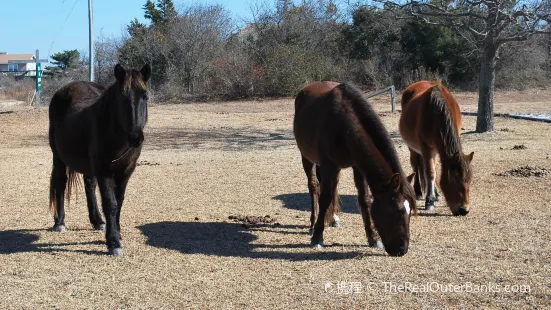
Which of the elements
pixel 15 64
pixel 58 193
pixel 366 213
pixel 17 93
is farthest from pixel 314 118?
pixel 15 64

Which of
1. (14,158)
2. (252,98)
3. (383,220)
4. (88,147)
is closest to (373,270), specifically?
(383,220)

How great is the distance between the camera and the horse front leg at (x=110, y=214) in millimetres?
5711

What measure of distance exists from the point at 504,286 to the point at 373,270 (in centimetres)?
104

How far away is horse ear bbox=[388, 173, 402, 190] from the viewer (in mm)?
5004

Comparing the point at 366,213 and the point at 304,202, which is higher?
the point at 366,213

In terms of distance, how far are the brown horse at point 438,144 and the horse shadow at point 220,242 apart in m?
1.69

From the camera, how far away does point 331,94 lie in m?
5.96

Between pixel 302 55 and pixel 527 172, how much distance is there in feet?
74.5

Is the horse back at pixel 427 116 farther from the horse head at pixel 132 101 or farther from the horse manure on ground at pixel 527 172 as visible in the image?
the horse head at pixel 132 101

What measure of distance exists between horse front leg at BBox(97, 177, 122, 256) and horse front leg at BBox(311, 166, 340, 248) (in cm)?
192

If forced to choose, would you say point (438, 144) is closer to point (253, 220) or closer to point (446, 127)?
point (446, 127)

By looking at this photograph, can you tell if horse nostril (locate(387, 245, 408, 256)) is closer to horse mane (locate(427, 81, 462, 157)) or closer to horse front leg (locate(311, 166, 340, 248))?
horse front leg (locate(311, 166, 340, 248))

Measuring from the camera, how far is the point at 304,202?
8344 mm

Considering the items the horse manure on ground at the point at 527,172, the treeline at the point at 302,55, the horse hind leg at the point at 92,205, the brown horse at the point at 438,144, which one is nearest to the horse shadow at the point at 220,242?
the horse hind leg at the point at 92,205
